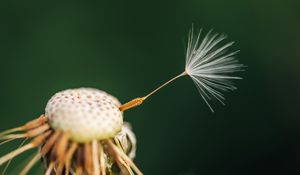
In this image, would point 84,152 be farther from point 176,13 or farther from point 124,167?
point 176,13

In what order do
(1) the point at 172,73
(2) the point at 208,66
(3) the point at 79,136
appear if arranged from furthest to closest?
(1) the point at 172,73 → (2) the point at 208,66 → (3) the point at 79,136

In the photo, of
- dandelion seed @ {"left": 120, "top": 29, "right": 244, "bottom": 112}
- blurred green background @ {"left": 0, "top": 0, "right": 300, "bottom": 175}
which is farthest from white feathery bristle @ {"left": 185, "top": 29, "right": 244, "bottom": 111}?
blurred green background @ {"left": 0, "top": 0, "right": 300, "bottom": 175}

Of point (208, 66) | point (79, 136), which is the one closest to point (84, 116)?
point (79, 136)

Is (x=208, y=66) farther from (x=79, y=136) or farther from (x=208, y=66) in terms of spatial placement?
(x=79, y=136)

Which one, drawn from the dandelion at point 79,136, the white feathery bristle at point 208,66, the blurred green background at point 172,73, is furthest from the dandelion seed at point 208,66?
the blurred green background at point 172,73

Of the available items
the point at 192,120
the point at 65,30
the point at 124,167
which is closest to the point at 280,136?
the point at 192,120

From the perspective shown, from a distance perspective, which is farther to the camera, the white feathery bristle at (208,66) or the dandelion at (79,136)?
the white feathery bristle at (208,66)

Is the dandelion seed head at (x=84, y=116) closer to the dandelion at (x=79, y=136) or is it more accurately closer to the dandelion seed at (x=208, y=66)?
the dandelion at (x=79, y=136)

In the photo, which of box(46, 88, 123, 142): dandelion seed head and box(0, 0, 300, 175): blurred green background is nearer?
box(46, 88, 123, 142): dandelion seed head

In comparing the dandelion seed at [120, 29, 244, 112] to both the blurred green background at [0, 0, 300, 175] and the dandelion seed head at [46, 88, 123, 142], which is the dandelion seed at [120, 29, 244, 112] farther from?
the blurred green background at [0, 0, 300, 175]
